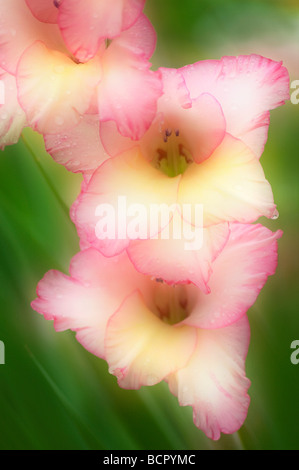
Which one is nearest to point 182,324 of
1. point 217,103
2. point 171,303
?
point 171,303

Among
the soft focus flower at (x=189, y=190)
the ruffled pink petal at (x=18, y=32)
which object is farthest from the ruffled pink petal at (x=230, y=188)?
the ruffled pink petal at (x=18, y=32)

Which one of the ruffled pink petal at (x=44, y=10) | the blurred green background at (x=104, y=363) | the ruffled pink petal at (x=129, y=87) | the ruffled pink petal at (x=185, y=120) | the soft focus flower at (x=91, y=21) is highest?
the ruffled pink petal at (x=44, y=10)

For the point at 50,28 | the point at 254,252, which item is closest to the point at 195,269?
the point at 254,252

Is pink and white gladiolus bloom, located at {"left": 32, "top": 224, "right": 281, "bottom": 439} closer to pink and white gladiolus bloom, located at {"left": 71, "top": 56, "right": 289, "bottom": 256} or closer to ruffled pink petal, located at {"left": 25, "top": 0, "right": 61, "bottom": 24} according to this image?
pink and white gladiolus bloom, located at {"left": 71, "top": 56, "right": 289, "bottom": 256}

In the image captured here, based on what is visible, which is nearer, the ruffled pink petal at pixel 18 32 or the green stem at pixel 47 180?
the ruffled pink petal at pixel 18 32

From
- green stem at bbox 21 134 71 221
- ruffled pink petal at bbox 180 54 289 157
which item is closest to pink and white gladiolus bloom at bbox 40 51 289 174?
ruffled pink petal at bbox 180 54 289 157

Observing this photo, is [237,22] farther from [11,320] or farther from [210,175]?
[11,320]

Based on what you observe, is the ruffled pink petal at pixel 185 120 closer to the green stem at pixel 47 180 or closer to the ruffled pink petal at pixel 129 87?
the ruffled pink petal at pixel 129 87

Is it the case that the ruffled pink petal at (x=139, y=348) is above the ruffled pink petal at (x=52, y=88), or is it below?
below
